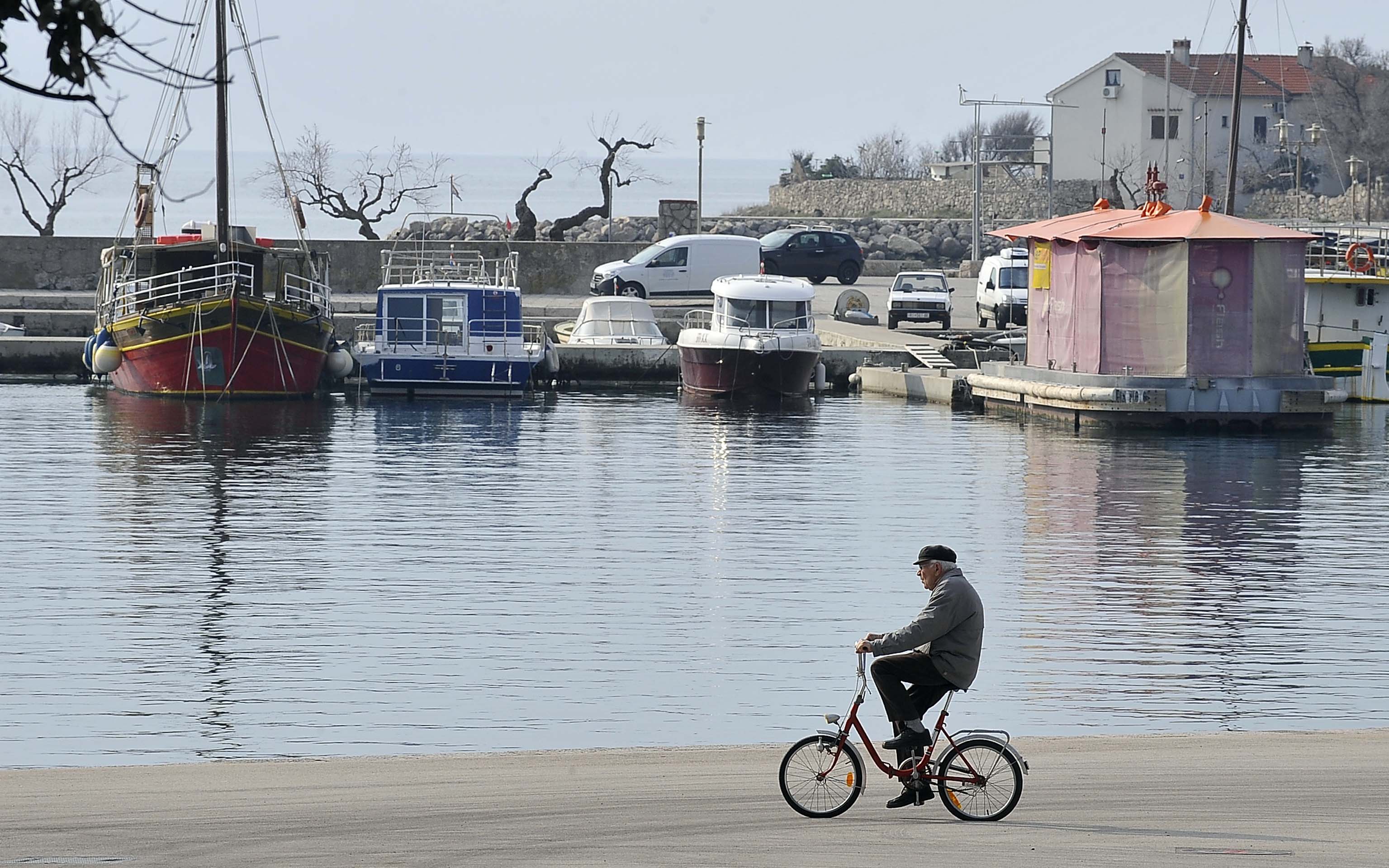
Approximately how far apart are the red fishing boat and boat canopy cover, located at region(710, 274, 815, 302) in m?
9.42

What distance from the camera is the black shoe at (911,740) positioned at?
980 centimetres

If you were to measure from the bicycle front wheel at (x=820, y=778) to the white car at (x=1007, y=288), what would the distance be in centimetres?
3929

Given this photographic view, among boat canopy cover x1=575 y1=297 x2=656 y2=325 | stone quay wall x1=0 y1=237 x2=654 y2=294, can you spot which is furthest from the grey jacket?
stone quay wall x1=0 y1=237 x2=654 y2=294

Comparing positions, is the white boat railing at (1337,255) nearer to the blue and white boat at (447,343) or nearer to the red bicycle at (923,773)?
the blue and white boat at (447,343)

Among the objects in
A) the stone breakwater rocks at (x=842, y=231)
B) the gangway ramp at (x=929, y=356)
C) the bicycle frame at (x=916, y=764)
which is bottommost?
the bicycle frame at (x=916, y=764)

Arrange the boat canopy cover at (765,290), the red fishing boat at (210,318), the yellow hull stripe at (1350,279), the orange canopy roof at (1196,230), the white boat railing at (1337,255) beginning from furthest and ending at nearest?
the white boat railing at (1337,255) < the yellow hull stripe at (1350,279) < the boat canopy cover at (765,290) < the red fishing boat at (210,318) < the orange canopy roof at (1196,230)

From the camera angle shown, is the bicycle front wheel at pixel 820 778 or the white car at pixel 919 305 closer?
the bicycle front wheel at pixel 820 778

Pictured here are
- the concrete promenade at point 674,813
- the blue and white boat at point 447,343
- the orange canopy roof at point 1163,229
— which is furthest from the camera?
the blue and white boat at point 447,343

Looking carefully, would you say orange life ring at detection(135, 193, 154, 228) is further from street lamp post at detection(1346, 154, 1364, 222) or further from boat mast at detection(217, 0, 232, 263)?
street lamp post at detection(1346, 154, 1364, 222)

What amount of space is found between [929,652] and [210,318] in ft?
106

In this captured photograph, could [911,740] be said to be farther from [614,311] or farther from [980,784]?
[614,311]

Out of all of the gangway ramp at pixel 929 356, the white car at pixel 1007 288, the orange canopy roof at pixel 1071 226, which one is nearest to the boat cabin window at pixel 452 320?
the gangway ramp at pixel 929 356

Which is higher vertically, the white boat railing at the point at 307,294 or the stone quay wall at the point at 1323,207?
the stone quay wall at the point at 1323,207

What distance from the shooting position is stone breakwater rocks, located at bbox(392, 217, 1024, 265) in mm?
68188
